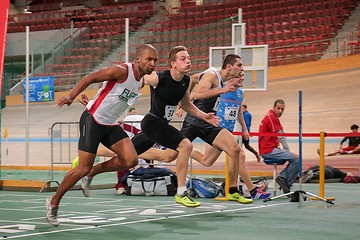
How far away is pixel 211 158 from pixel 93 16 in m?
24.2

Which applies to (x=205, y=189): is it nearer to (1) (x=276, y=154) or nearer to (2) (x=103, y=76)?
(1) (x=276, y=154)

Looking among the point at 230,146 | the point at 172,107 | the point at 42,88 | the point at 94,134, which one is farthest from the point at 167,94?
the point at 42,88

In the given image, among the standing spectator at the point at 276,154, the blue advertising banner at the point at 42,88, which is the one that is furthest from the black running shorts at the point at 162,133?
the blue advertising banner at the point at 42,88

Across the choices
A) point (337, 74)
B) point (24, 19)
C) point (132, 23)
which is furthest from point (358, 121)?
point (24, 19)

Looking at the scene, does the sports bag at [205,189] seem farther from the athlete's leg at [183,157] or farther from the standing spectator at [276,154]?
the athlete's leg at [183,157]

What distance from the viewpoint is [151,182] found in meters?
9.48

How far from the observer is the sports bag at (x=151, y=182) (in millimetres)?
9445

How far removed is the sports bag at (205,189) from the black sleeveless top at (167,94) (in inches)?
90.9

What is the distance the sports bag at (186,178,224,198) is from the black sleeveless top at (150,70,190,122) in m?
2.31

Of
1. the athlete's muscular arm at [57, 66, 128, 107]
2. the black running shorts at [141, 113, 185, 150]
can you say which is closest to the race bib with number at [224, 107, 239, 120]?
the black running shorts at [141, 113, 185, 150]

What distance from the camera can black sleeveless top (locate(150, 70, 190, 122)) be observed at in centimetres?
684

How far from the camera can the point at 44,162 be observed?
1859cm

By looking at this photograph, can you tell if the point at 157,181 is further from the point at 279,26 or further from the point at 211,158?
the point at 279,26

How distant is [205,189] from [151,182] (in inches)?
34.2
